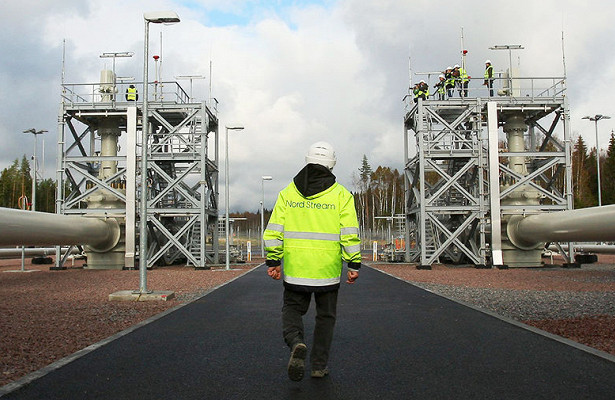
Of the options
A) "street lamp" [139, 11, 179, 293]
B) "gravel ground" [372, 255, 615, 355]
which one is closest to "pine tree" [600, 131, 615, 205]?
"gravel ground" [372, 255, 615, 355]

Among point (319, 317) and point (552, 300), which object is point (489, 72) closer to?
point (552, 300)

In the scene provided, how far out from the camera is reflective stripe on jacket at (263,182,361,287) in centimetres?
516

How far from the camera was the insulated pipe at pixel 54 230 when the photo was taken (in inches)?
608

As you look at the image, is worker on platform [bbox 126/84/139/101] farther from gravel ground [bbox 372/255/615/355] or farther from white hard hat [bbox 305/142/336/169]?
white hard hat [bbox 305/142/336/169]

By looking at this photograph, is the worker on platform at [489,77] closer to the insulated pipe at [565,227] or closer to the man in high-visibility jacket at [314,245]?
the insulated pipe at [565,227]

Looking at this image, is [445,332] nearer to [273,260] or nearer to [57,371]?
→ [273,260]

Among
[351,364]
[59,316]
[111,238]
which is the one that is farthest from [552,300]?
[111,238]

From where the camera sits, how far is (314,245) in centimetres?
519

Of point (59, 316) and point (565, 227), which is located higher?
point (565, 227)

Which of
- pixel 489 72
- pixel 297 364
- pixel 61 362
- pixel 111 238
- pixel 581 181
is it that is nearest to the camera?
pixel 297 364

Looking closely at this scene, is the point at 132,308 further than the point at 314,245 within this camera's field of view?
Yes

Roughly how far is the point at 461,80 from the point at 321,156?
947 inches

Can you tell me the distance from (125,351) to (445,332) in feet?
13.3

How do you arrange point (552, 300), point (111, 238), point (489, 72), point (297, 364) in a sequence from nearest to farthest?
1. point (297, 364)
2. point (552, 300)
3. point (111, 238)
4. point (489, 72)
